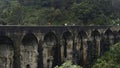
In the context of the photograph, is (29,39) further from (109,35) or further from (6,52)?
(109,35)

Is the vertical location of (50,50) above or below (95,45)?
above

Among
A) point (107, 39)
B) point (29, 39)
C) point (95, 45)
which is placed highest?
point (29, 39)

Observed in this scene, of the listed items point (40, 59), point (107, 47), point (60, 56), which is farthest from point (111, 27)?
point (40, 59)

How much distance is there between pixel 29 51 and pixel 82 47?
10062mm

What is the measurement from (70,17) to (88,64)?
1482 centimetres

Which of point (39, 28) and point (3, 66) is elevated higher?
point (39, 28)

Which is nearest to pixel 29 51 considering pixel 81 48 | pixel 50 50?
pixel 50 50

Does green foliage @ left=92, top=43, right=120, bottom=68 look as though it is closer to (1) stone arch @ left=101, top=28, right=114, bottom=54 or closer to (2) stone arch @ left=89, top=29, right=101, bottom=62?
(2) stone arch @ left=89, top=29, right=101, bottom=62

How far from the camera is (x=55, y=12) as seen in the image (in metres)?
45.3

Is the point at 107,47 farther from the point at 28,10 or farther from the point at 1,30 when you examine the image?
the point at 1,30

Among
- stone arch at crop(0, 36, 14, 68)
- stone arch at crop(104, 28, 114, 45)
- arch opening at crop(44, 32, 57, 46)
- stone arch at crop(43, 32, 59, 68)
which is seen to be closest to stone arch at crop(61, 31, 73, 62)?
stone arch at crop(43, 32, 59, 68)

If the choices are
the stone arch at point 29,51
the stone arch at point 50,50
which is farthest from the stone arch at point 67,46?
the stone arch at point 29,51

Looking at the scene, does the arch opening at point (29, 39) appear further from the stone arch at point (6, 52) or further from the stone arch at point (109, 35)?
the stone arch at point (109, 35)

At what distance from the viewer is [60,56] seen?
85.8 ft
